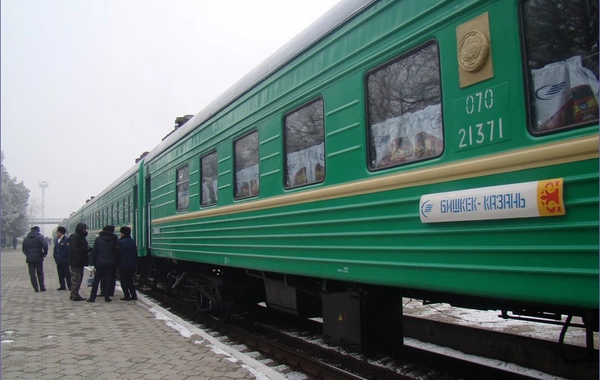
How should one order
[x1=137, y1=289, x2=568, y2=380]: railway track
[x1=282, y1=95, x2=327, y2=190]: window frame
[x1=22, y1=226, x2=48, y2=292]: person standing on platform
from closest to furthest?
[x1=282, y1=95, x2=327, y2=190]: window frame → [x1=137, y1=289, x2=568, y2=380]: railway track → [x1=22, y1=226, x2=48, y2=292]: person standing on platform

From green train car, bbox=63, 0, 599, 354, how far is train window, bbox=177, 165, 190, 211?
5.85 feet

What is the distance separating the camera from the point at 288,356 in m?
5.37

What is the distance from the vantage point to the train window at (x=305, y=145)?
441 cm

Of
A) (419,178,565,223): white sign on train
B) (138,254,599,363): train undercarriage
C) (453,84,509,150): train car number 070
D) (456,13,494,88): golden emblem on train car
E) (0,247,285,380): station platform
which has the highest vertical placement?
(456,13,494,88): golden emblem on train car

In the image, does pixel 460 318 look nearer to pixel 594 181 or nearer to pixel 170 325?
pixel 170 325

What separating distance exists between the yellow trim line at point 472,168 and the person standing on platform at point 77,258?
281 inches

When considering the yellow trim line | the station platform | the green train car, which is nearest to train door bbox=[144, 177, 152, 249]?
the station platform

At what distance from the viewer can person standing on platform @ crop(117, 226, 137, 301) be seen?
398 inches

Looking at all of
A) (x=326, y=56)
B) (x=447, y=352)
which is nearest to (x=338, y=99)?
(x=326, y=56)

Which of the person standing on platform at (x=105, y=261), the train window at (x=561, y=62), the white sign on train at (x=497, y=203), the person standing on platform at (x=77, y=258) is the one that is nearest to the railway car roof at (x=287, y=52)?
the train window at (x=561, y=62)

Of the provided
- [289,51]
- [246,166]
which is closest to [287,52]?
[289,51]

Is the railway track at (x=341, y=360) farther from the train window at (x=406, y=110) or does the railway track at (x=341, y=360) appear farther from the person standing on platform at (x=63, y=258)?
the person standing on platform at (x=63, y=258)

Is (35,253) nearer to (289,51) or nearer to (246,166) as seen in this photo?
(246,166)

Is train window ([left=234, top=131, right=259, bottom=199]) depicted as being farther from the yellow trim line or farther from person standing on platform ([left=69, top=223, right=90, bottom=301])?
person standing on platform ([left=69, top=223, right=90, bottom=301])
